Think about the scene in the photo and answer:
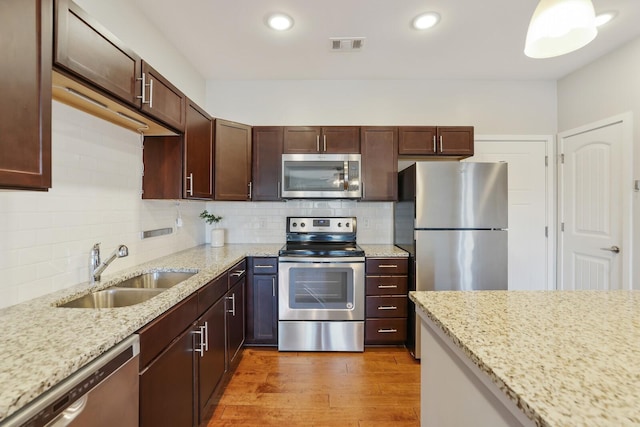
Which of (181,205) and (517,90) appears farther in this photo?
(517,90)

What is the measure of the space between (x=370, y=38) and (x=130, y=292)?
2537 millimetres

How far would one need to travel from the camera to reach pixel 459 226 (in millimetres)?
2445

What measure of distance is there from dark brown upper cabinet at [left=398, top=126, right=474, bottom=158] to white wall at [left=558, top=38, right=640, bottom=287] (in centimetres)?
109

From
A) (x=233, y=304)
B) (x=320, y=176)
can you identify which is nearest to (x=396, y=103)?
(x=320, y=176)

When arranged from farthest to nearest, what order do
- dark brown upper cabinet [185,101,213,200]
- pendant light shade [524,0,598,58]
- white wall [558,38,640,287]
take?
1. white wall [558,38,640,287]
2. dark brown upper cabinet [185,101,213,200]
3. pendant light shade [524,0,598,58]

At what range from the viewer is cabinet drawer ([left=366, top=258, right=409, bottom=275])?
259cm

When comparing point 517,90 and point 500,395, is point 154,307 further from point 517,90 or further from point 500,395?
point 517,90

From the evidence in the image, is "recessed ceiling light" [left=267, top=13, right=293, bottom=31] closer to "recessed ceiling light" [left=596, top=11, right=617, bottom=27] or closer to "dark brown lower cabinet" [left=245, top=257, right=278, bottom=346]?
"dark brown lower cabinet" [left=245, top=257, right=278, bottom=346]

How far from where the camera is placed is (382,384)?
2.13 metres

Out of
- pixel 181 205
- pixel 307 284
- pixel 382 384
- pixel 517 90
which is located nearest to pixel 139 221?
pixel 181 205

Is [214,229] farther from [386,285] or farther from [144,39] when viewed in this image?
[386,285]

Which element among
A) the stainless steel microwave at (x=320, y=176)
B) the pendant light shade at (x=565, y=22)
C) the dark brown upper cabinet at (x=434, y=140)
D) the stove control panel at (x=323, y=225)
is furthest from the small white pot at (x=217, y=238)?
the pendant light shade at (x=565, y=22)

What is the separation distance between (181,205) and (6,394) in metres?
2.19

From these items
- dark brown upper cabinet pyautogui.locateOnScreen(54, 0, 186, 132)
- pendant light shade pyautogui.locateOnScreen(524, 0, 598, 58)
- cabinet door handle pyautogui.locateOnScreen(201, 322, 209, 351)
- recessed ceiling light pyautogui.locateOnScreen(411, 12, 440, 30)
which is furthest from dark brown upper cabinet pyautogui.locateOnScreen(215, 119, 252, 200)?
pendant light shade pyautogui.locateOnScreen(524, 0, 598, 58)
